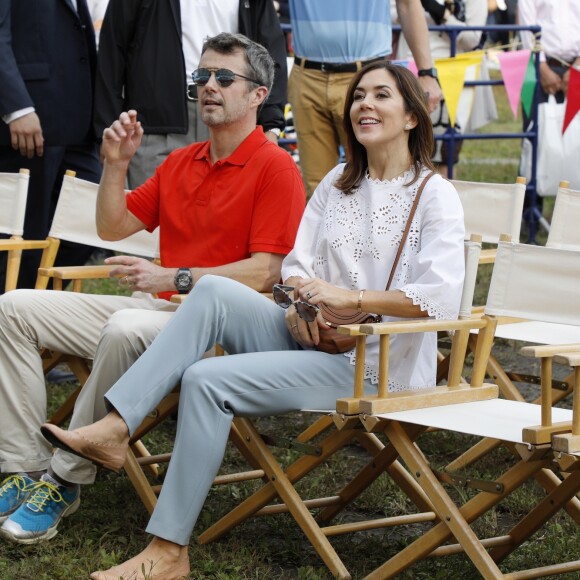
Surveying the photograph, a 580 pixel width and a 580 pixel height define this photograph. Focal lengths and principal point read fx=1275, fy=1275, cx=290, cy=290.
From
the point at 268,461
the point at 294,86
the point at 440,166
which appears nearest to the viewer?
the point at 268,461

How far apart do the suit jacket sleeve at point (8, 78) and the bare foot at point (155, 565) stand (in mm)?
2552

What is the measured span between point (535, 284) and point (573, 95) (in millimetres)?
4895

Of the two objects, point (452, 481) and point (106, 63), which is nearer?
point (452, 481)

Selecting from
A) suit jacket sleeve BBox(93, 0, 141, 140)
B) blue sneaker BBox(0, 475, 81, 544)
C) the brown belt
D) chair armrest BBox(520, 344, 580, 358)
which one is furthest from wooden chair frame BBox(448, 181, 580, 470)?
suit jacket sleeve BBox(93, 0, 141, 140)

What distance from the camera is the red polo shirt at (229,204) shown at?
4500 millimetres

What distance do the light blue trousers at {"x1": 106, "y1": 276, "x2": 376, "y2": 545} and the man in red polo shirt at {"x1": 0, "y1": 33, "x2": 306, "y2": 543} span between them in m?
0.32

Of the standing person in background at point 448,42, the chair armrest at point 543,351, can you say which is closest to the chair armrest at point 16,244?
the chair armrest at point 543,351

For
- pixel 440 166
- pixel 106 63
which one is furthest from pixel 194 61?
pixel 440 166

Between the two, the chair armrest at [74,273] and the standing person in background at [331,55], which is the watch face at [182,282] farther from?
the standing person in background at [331,55]

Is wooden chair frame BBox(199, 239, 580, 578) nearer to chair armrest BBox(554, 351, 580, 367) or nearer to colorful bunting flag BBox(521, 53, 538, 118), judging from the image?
chair armrest BBox(554, 351, 580, 367)

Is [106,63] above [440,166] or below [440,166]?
above

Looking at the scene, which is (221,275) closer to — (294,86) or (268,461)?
(268,461)

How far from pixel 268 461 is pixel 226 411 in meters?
0.27

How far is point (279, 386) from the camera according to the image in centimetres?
388
